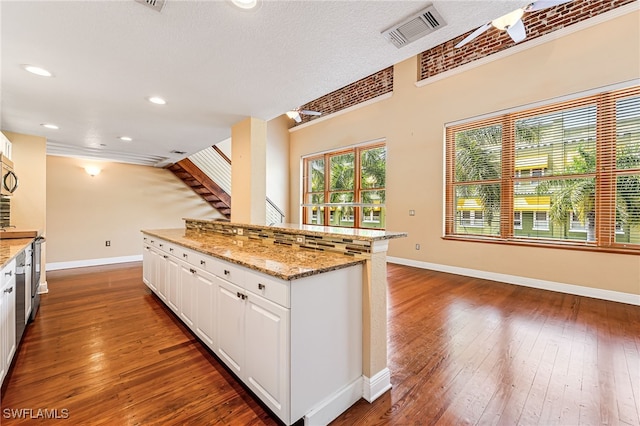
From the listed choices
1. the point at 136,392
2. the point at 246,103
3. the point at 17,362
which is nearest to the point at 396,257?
the point at 246,103

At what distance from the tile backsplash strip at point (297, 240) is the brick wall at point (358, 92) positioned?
5062mm

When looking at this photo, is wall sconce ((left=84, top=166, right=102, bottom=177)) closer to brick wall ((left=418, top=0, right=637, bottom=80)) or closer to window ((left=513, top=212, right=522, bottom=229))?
brick wall ((left=418, top=0, right=637, bottom=80))

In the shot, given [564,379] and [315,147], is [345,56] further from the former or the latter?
[315,147]

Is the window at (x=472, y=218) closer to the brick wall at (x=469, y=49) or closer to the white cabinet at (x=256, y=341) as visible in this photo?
the brick wall at (x=469, y=49)

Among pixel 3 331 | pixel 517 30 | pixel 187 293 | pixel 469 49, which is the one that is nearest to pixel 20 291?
pixel 3 331

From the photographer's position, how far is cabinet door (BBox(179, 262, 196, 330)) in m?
2.54

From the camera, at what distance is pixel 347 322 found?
1.73m

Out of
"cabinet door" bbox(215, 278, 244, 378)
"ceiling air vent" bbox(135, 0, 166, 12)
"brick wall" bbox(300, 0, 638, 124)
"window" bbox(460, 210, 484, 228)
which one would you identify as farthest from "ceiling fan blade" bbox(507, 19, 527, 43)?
"cabinet door" bbox(215, 278, 244, 378)

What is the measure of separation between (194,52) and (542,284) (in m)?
5.33

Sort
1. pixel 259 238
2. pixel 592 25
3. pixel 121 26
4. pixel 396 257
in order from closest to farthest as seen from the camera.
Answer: pixel 121 26, pixel 259 238, pixel 592 25, pixel 396 257

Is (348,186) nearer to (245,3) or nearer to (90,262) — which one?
(245,3)

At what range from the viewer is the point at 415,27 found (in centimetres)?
164

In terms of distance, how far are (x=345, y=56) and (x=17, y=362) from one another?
11.5ft

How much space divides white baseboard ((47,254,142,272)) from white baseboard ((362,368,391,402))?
21.4ft
